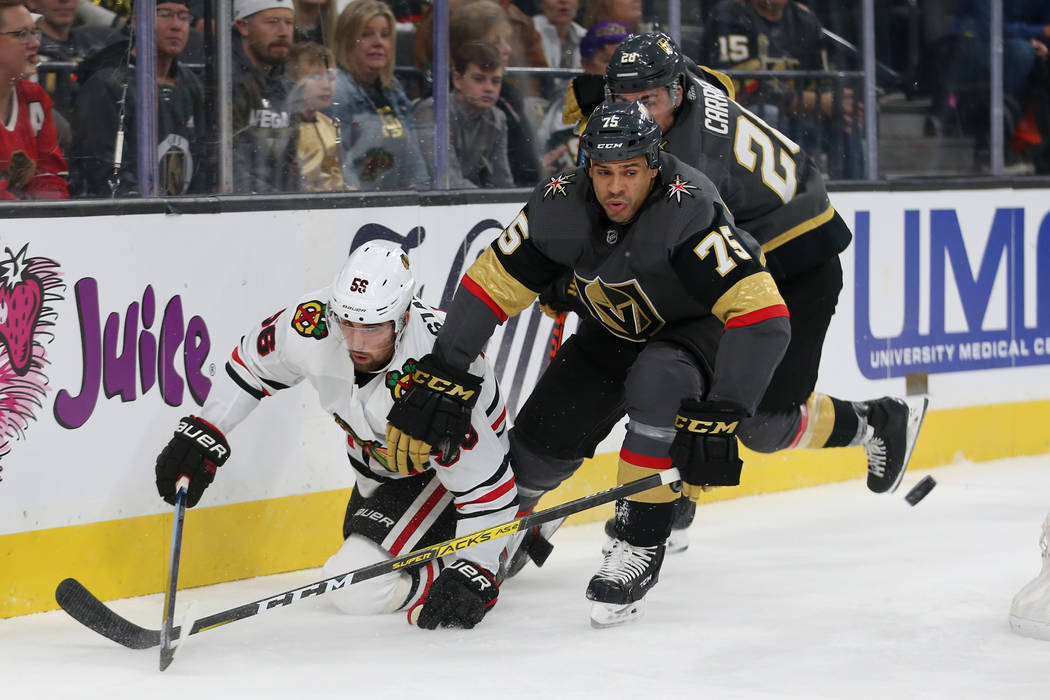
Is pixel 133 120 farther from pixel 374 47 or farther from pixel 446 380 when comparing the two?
pixel 446 380

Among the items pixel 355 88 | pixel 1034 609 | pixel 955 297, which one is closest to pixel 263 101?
pixel 355 88

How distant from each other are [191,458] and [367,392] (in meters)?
0.41

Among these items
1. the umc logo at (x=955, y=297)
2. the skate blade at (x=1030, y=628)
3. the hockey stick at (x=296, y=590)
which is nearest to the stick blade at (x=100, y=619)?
the hockey stick at (x=296, y=590)

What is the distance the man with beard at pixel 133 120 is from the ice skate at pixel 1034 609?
2.18 metres

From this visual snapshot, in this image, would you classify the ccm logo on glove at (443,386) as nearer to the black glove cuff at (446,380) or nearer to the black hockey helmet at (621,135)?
the black glove cuff at (446,380)

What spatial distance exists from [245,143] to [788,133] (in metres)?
2.05

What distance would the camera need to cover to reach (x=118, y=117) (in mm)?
3863

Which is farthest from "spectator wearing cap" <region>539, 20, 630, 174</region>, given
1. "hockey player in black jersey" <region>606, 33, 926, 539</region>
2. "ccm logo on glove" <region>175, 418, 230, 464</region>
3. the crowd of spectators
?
"ccm logo on glove" <region>175, 418, 230, 464</region>

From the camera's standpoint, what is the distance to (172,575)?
3.30 meters

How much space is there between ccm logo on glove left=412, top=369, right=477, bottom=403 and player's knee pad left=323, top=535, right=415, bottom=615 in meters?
0.45

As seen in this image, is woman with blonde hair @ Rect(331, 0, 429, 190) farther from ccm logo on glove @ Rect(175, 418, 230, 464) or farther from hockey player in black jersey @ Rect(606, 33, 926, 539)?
ccm logo on glove @ Rect(175, 418, 230, 464)

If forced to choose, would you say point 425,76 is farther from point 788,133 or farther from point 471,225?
point 788,133

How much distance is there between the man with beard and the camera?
3801mm

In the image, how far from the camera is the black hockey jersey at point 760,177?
3.67 metres
